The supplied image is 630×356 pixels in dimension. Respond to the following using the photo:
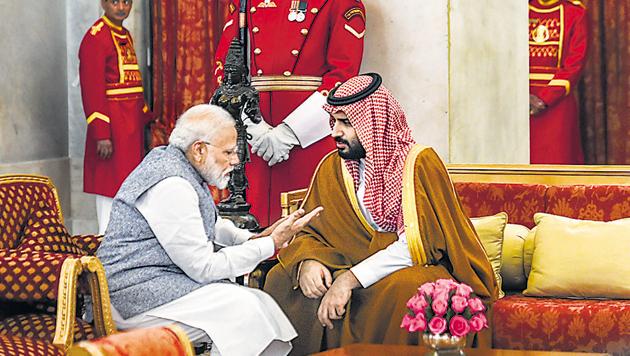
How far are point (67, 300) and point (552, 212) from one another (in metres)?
2.25

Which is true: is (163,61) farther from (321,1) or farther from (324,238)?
(324,238)

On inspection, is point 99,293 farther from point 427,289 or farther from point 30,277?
point 427,289

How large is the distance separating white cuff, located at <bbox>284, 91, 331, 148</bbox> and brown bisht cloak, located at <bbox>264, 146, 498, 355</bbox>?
3.56ft

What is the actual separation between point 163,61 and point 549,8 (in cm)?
261

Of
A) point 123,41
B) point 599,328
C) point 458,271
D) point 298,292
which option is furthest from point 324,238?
point 123,41

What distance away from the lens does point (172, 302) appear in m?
4.36

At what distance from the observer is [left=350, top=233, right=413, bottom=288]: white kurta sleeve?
467 cm

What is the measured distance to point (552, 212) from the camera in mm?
5398

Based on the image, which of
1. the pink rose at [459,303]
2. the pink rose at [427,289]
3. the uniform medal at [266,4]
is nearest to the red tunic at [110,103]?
the uniform medal at [266,4]

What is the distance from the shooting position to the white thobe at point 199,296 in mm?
4297

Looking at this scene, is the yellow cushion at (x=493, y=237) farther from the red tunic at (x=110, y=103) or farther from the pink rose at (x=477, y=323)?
the red tunic at (x=110, y=103)

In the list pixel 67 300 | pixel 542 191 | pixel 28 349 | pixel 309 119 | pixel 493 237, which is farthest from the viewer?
pixel 309 119

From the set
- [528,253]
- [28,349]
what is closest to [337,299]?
[528,253]

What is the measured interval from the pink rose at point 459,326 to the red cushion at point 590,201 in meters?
1.68
